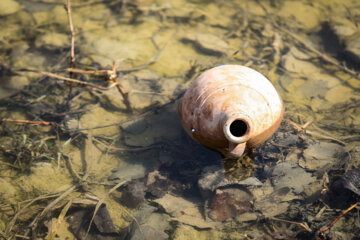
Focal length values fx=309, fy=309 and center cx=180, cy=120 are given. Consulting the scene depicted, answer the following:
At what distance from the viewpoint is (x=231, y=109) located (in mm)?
2799

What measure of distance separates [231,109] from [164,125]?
1465 millimetres

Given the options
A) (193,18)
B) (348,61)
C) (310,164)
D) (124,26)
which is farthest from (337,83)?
(124,26)

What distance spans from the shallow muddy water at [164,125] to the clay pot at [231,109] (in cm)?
60

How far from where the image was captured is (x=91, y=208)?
337 centimetres

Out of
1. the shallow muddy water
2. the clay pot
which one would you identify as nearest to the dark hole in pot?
the clay pot

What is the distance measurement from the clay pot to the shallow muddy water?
0.60 meters

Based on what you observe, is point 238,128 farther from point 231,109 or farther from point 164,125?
point 164,125

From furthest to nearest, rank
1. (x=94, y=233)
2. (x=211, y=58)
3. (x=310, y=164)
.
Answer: (x=211, y=58)
(x=310, y=164)
(x=94, y=233)

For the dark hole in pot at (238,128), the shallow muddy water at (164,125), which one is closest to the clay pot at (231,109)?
the dark hole in pot at (238,128)

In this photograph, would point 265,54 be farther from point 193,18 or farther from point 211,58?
point 193,18

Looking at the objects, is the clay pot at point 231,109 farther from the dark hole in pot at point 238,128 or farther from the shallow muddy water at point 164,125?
the shallow muddy water at point 164,125

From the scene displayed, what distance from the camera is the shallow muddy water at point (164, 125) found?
3.21 meters

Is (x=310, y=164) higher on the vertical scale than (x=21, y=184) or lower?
higher

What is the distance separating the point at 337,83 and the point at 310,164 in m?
1.82
